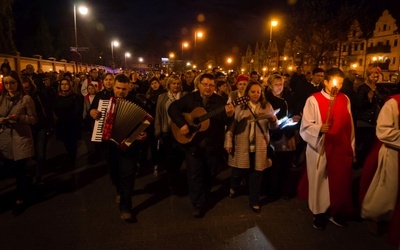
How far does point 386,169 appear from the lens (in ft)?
15.1

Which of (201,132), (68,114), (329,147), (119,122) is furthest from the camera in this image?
(68,114)

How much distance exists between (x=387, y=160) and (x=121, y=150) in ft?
12.4

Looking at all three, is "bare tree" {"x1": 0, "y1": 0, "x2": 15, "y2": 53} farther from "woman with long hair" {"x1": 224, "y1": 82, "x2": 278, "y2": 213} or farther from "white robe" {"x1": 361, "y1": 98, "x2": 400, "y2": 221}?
"white robe" {"x1": 361, "y1": 98, "x2": 400, "y2": 221}

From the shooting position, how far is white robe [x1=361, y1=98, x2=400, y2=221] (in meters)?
4.46

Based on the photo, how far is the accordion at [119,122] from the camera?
15.9 feet

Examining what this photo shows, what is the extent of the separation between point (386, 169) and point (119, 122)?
12.3 ft

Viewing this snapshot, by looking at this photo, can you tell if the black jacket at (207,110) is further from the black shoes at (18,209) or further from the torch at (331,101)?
the black shoes at (18,209)

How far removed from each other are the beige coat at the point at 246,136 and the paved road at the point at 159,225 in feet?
2.83

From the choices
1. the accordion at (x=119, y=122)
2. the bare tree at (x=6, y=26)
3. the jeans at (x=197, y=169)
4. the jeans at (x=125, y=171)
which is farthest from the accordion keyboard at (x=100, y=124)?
the bare tree at (x=6, y=26)

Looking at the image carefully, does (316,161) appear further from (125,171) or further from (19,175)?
(19,175)

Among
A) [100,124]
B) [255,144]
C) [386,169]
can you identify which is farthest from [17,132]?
[386,169]

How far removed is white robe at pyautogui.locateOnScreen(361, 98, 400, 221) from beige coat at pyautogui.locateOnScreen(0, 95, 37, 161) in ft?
17.3

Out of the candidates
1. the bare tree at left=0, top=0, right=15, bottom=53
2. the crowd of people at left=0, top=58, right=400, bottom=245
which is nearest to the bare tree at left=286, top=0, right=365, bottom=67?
the bare tree at left=0, top=0, right=15, bottom=53

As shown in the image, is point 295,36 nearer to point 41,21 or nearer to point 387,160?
point 387,160
